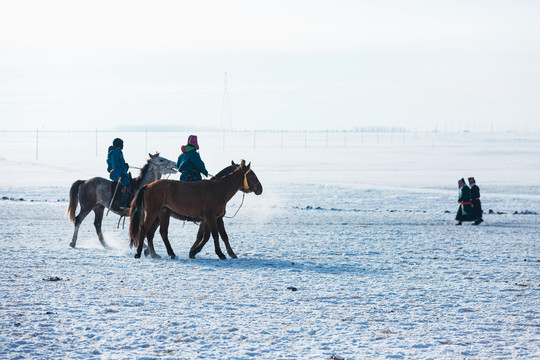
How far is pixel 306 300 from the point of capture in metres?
7.67

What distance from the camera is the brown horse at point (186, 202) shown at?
10570 millimetres

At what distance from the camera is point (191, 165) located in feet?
37.0

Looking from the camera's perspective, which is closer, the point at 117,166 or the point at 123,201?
the point at 117,166

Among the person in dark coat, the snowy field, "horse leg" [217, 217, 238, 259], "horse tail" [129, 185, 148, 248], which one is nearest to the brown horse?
"horse tail" [129, 185, 148, 248]

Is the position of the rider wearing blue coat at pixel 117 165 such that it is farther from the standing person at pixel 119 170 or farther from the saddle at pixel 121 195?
the saddle at pixel 121 195

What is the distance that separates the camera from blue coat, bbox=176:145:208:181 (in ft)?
36.7

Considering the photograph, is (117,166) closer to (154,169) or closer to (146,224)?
(154,169)

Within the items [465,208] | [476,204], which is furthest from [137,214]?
[476,204]

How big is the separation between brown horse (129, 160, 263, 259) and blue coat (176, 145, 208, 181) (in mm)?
552

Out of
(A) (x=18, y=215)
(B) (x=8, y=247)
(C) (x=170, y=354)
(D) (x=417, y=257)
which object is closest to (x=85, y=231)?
(B) (x=8, y=247)

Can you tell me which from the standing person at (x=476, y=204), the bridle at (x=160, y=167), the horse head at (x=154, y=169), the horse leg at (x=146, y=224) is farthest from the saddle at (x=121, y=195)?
the standing person at (x=476, y=204)

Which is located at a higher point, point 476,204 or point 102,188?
point 102,188

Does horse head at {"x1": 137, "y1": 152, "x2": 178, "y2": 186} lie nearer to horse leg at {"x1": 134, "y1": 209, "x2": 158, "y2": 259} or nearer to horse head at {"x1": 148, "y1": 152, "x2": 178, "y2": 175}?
horse head at {"x1": 148, "y1": 152, "x2": 178, "y2": 175}

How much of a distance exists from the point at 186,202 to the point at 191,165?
37.4 inches
